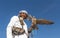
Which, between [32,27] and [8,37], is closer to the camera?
[8,37]

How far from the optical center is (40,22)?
45.9ft

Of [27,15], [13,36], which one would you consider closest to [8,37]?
[13,36]

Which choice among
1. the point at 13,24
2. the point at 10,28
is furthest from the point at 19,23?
the point at 10,28

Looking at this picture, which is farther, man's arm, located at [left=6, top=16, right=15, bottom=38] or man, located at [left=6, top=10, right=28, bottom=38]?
man, located at [left=6, top=10, right=28, bottom=38]

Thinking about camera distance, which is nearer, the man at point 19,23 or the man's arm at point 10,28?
the man's arm at point 10,28

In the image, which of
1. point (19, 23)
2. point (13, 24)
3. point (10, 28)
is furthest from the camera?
point (19, 23)

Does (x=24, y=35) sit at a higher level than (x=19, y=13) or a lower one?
lower

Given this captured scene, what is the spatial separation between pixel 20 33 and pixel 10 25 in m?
0.51

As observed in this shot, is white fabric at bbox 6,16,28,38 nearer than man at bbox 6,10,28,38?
Yes

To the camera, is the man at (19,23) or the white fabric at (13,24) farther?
the man at (19,23)

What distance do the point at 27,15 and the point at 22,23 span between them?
372 mm

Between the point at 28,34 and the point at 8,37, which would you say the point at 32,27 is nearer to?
the point at 28,34

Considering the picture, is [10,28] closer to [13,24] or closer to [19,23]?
[13,24]

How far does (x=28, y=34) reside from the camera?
14297 millimetres
